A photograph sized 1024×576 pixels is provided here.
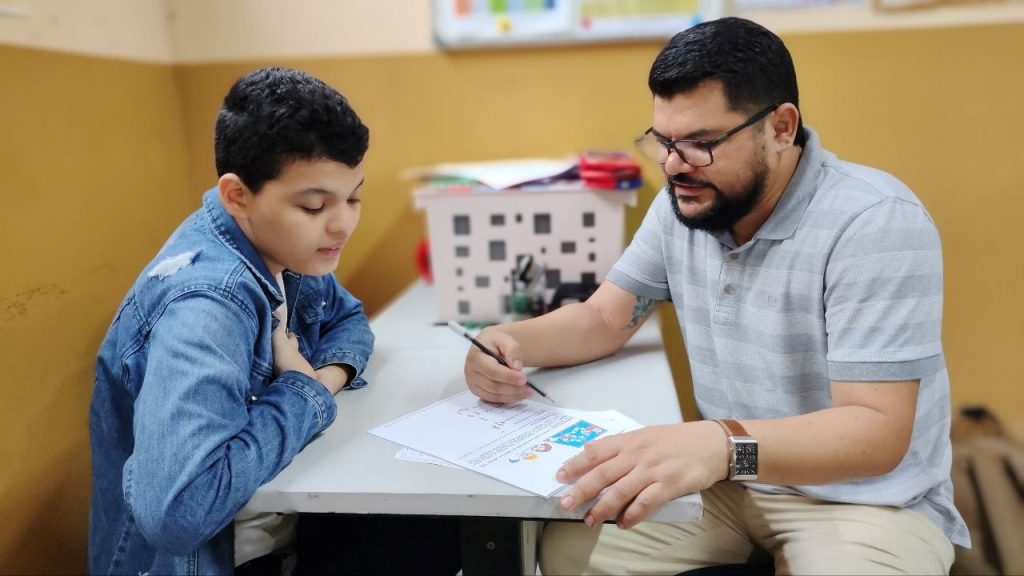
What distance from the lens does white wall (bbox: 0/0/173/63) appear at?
1.14 metres

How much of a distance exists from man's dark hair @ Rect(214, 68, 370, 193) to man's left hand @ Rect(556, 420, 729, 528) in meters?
0.51

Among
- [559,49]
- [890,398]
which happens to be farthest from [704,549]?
[559,49]

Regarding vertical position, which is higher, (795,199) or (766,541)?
(795,199)

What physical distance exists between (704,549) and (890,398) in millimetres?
406

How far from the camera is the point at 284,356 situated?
0.99 metres

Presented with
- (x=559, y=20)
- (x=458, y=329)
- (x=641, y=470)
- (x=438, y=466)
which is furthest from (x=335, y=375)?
(x=559, y=20)

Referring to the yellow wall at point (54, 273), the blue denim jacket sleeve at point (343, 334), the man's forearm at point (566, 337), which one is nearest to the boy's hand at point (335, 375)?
the blue denim jacket sleeve at point (343, 334)

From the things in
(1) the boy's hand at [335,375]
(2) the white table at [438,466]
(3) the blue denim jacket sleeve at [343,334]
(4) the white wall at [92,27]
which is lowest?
(2) the white table at [438,466]

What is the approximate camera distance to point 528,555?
0.95 metres

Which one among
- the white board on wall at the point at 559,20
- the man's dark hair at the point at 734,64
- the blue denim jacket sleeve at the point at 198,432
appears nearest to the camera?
the blue denim jacket sleeve at the point at 198,432

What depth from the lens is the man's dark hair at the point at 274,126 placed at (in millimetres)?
870

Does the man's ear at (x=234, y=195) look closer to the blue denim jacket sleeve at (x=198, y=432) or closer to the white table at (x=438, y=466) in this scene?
the blue denim jacket sleeve at (x=198, y=432)

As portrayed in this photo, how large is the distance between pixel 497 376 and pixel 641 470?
300mm

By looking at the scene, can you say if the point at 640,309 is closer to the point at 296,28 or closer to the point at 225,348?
the point at 225,348
